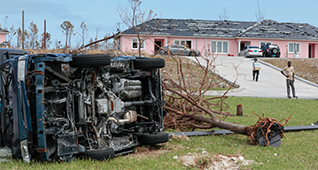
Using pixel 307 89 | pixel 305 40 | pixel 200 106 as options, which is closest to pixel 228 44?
pixel 305 40

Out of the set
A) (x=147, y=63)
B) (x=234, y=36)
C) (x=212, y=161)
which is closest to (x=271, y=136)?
(x=212, y=161)

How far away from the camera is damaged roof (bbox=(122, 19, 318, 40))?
42.4 meters

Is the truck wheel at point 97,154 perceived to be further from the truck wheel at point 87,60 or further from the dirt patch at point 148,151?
the truck wheel at point 87,60

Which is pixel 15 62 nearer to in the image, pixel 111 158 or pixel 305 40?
pixel 111 158

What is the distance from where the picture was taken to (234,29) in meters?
45.9

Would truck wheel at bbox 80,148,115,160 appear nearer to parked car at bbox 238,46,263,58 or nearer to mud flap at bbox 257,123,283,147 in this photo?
mud flap at bbox 257,123,283,147

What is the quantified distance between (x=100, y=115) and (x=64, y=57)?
1.08 metres

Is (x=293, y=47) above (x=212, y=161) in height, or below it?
above

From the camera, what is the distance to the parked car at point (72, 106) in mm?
4168

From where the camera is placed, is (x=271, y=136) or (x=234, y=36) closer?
(x=271, y=136)

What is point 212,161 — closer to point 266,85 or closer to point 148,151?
point 148,151

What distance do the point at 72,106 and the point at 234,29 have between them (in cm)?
4397

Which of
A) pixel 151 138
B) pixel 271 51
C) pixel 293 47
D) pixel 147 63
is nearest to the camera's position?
pixel 151 138

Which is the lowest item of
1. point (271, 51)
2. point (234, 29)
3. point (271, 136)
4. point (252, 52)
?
point (271, 136)
